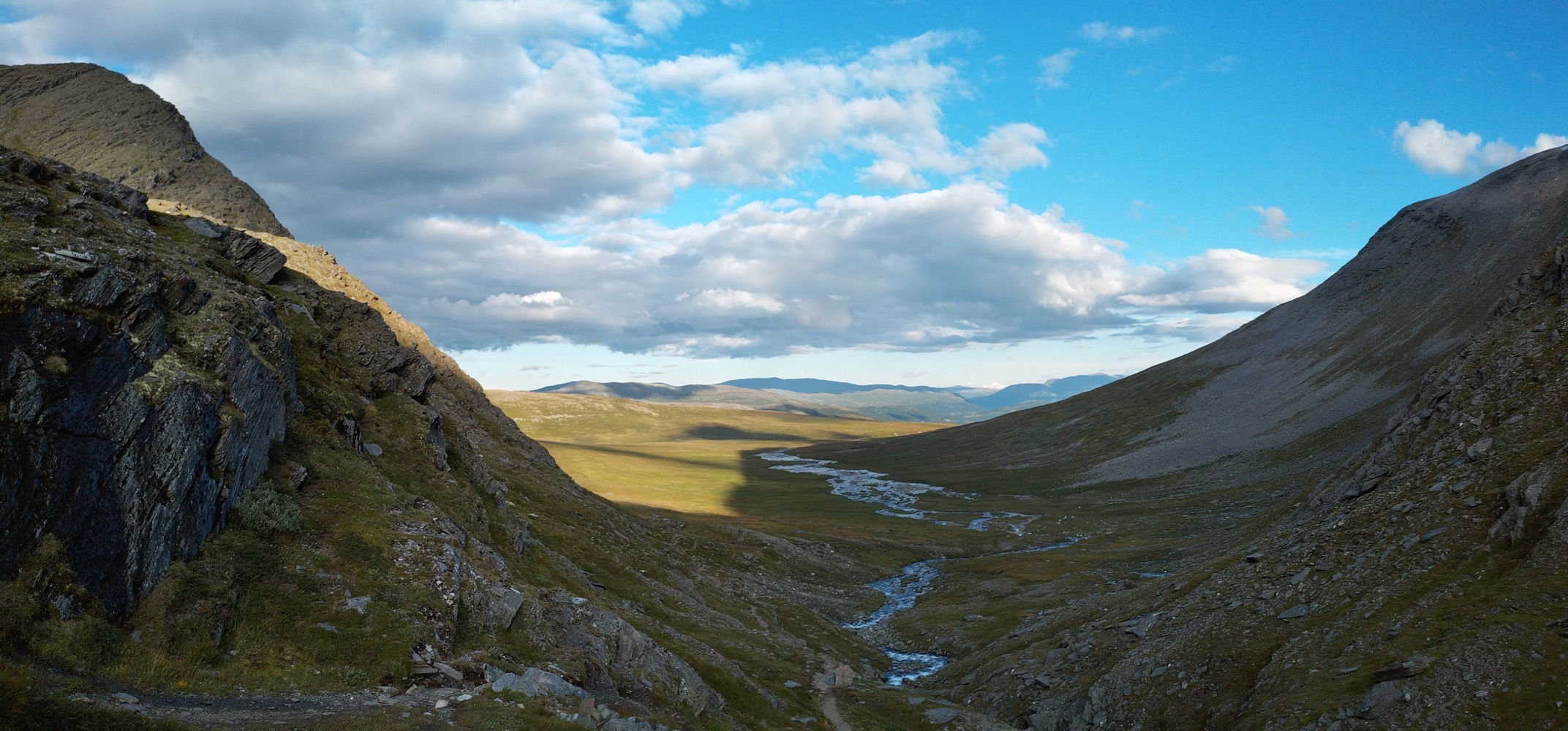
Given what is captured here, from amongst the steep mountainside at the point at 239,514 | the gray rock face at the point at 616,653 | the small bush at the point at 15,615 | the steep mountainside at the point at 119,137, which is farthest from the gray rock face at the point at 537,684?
the steep mountainside at the point at 119,137

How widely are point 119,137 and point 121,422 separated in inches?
5335

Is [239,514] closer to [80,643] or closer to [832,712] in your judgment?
[80,643]

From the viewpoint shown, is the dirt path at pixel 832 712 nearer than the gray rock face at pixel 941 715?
Yes

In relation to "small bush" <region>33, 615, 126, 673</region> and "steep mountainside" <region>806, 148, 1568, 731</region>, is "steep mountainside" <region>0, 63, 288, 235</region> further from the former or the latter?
"steep mountainside" <region>806, 148, 1568, 731</region>

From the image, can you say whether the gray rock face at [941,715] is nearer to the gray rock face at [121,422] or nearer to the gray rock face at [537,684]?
the gray rock face at [537,684]

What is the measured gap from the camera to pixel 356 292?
8338cm

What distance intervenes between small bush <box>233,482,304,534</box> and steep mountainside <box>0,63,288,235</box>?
101571 mm

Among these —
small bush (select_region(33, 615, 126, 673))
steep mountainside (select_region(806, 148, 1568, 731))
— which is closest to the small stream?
steep mountainside (select_region(806, 148, 1568, 731))

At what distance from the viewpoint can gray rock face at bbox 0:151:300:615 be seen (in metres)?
22.3

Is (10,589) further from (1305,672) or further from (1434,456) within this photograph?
(1434,456)

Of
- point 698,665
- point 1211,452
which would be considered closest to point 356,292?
point 698,665

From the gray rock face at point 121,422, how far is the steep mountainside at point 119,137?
99.4 m

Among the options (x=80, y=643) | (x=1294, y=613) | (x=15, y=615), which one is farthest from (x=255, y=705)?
(x=1294, y=613)

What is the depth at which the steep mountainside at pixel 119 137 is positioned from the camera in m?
114
